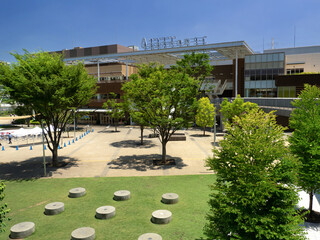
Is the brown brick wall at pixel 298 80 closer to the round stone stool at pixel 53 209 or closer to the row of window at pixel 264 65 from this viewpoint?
the row of window at pixel 264 65

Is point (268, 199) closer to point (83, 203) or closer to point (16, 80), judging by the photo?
point (83, 203)

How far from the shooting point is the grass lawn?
40.7 feet

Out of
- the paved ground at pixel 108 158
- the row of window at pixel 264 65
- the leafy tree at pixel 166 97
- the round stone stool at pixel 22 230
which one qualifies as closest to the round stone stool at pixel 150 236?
the round stone stool at pixel 22 230

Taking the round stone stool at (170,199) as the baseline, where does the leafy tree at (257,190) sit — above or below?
above

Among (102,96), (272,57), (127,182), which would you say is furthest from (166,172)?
(102,96)

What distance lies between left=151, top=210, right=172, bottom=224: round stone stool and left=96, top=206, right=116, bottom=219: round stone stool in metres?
2.37

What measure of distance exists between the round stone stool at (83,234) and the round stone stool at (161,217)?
10.8 feet

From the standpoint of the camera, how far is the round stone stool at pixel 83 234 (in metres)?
11.2

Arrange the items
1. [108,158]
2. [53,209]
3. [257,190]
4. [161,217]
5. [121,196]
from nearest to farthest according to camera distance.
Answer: [257,190] < [161,217] < [53,209] < [121,196] < [108,158]

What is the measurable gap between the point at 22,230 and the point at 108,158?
16.2m

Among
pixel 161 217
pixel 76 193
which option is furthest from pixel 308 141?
pixel 76 193

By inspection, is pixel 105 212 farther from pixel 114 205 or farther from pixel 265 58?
pixel 265 58

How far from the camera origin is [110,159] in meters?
27.6

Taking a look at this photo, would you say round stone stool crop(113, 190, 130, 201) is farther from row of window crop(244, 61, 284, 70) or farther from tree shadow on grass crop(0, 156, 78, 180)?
row of window crop(244, 61, 284, 70)
